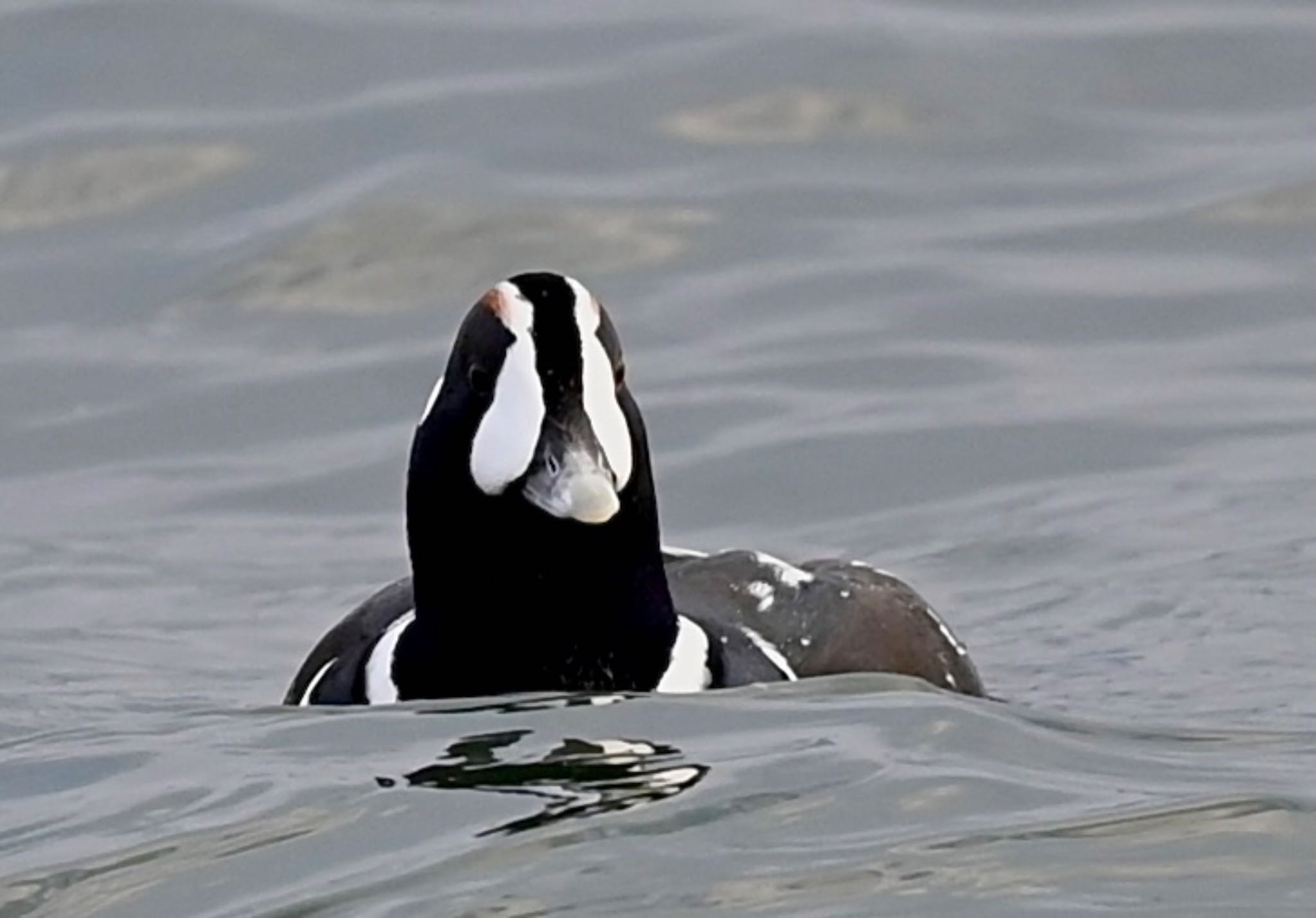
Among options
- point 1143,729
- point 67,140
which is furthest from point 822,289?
point 1143,729

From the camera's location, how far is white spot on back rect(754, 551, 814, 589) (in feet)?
27.2

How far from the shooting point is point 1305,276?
13.3m

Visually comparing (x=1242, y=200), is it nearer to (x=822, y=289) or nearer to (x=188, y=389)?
(x=822, y=289)

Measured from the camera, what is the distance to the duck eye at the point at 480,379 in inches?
284

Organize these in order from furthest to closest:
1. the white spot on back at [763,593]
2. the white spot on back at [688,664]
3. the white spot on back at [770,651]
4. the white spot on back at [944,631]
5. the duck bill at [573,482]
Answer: the white spot on back at [944,631], the white spot on back at [763,593], the white spot on back at [770,651], the white spot on back at [688,664], the duck bill at [573,482]

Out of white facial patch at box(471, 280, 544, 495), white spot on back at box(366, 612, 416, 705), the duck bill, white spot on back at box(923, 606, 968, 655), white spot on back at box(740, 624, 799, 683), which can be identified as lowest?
white spot on back at box(923, 606, 968, 655)

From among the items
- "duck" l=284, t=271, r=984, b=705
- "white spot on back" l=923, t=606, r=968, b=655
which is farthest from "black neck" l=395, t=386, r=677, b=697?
"white spot on back" l=923, t=606, r=968, b=655

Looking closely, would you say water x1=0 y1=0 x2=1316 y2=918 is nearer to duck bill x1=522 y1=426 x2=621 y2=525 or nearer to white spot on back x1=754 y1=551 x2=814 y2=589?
→ duck bill x1=522 y1=426 x2=621 y2=525

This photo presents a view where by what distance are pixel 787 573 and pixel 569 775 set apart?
7.52 ft

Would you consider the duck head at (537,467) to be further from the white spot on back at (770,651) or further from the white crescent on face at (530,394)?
the white spot on back at (770,651)

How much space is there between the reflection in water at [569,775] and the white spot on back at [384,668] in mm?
895

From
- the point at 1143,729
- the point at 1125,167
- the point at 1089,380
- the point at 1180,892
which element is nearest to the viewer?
the point at 1180,892

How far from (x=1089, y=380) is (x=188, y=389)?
305 centimetres

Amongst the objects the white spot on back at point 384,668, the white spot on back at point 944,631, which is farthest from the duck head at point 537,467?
the white spot on back at point 944,631
